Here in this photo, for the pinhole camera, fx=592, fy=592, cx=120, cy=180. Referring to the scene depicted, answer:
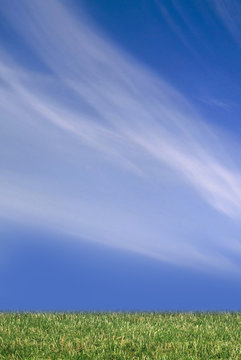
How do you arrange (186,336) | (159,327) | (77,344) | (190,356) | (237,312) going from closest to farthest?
(190,356), (77,344), (186,336), (159,327), (237,312)

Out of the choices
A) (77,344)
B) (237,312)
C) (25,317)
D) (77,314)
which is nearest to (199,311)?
(237,312)

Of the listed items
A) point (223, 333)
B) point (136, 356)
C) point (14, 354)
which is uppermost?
point (223, 333)

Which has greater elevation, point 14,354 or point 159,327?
point 159,327

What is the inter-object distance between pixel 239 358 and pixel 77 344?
11.8 ft

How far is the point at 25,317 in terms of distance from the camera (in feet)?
59.4

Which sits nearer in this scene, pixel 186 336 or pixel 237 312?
pixel 186 336

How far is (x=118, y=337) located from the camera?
14.0 m

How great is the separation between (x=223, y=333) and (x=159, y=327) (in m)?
1.72

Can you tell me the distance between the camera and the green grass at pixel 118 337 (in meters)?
12.7

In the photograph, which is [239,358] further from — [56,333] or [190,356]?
[56,333]

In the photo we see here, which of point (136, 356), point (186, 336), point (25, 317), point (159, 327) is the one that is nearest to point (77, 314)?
point (25, 317)

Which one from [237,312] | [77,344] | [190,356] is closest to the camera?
[190,356]

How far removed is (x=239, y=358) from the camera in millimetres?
12383

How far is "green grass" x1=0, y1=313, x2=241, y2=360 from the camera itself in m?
12.7
